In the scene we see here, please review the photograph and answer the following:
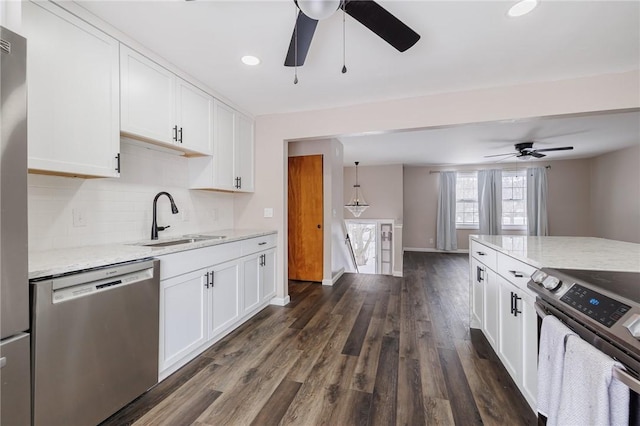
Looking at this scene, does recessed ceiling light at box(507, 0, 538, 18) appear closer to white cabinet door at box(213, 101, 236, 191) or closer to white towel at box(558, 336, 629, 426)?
white towel at box(558, 336, 629, 426)

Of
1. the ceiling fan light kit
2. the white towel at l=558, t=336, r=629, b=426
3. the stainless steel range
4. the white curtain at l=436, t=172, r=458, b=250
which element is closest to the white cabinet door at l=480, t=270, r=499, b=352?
the stainless steel range

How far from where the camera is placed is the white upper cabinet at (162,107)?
6.33ft

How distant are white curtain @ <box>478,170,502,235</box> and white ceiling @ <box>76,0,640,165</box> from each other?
5431mm

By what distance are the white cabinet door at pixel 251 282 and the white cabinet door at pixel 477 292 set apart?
7.20 ft

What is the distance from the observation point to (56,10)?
5.01 feet

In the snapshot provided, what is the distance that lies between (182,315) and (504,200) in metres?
8.28

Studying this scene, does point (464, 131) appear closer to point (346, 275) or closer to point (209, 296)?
point (346, 275)

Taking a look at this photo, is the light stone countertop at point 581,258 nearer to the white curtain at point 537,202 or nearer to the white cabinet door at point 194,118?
the white cabinet door at point 194,118

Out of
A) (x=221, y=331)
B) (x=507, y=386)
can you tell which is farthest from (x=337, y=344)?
(x=507, y=386)

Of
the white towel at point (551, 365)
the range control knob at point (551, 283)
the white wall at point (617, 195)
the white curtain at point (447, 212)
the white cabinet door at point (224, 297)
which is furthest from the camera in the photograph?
the white curtain at point (447, 212)

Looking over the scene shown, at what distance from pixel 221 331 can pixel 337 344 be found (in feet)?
3.42

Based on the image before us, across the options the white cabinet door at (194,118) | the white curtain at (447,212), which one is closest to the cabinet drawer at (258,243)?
the white cabinet door at (194,118)

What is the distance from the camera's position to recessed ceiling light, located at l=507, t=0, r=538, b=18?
1.58m

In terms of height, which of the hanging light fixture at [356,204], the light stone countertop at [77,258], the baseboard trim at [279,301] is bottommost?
the baseboard trim at [279,301]
